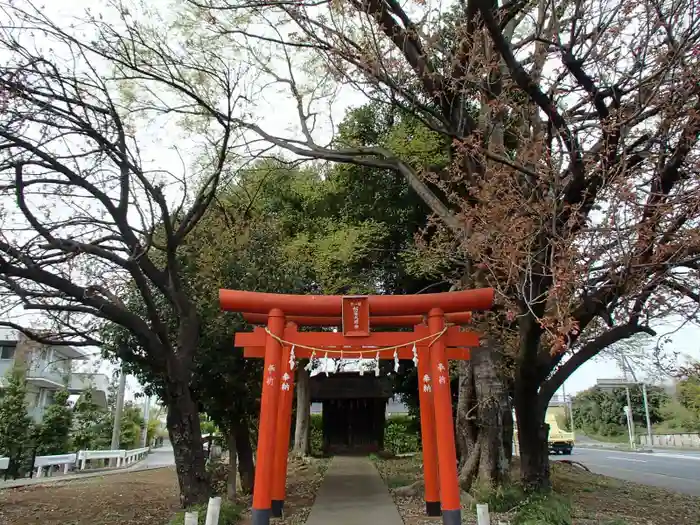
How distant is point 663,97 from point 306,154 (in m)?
7.28

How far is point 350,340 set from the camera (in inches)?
297

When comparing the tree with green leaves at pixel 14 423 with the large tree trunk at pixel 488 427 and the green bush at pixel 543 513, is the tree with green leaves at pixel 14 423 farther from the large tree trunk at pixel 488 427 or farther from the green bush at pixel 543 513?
the green bush at pixel 543 513

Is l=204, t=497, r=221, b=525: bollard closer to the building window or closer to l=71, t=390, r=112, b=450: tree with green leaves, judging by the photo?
l=71, t=390, r=112, b=450: tree with green leaves

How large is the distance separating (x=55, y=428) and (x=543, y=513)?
2140cm

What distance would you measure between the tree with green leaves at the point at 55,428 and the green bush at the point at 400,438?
14.2m

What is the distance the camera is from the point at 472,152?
7.84m

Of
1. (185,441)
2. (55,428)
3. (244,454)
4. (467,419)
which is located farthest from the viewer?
(55,428)

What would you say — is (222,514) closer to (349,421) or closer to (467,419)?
(467,419)

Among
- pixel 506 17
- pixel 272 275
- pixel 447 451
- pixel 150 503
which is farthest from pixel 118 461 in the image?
pixel 506 17

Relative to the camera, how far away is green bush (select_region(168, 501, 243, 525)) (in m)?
7.82

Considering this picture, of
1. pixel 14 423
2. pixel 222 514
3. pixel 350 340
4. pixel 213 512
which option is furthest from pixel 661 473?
pixel 14 423

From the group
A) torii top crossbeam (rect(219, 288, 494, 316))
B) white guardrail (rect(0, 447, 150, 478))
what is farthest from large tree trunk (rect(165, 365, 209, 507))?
white guardrail (rect(0, 447, 150, 478))

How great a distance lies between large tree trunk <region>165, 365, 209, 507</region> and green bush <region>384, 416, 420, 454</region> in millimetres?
17609

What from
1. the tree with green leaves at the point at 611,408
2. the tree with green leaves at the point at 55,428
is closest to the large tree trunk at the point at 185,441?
the tree with green leaves at the point at 55,428
